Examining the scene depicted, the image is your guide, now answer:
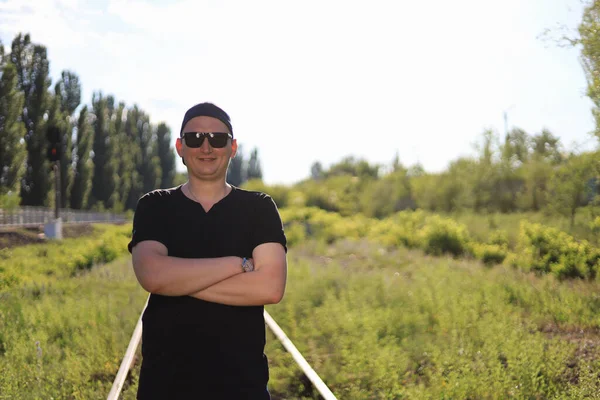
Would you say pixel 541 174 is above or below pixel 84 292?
above

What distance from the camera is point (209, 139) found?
95.7 inches

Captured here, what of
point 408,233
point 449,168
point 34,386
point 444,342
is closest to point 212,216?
point 34,386

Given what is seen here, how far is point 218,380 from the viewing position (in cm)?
227

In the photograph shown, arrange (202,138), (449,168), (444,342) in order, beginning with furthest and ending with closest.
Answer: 1. (449,168)
2. (444,342)
3. (202,138)

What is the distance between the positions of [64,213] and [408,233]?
86.5 feet

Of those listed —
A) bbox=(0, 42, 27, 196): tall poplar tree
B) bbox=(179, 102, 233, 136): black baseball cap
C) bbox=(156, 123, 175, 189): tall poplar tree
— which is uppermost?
bbox=(156, 123, 175, 189): tall poplar tree

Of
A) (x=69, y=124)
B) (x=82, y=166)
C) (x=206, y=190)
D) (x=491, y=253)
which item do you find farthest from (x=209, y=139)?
(x=82, y=166)

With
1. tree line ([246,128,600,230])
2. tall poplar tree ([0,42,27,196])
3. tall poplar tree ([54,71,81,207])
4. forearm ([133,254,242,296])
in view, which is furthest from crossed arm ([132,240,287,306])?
tall poplar tree ([54,71,81,207])

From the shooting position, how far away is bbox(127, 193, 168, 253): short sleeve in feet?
8.04

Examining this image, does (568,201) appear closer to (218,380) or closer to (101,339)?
(101,339)

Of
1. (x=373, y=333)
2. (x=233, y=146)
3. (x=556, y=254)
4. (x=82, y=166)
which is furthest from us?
(x=82, y=166)

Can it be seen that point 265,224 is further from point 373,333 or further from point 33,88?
point 33,88

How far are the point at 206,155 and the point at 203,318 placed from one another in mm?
641

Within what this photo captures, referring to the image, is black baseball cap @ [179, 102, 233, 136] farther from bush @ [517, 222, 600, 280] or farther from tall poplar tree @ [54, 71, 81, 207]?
tall poplar tree @ [54, 71, 81, 207]
